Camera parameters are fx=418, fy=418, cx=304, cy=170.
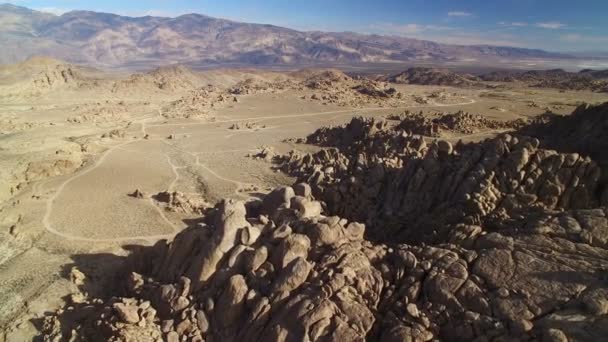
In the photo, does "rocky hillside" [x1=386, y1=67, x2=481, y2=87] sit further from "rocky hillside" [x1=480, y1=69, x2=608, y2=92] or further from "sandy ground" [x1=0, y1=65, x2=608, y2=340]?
"sandy ground" [x1=0, y1=65, x2=608, y2=340]

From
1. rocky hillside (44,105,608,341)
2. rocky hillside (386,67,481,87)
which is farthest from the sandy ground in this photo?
rocky hillside (386,67,481,87)

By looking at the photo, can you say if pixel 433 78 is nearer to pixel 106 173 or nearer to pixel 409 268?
pixel 106 173

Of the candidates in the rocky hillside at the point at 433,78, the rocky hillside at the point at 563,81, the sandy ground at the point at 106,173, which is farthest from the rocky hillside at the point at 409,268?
the rocky hillside at the point at 433,78

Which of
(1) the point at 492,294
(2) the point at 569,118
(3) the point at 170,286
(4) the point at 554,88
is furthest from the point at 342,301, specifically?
(4) the point at 554,88

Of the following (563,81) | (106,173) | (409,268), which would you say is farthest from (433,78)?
(409,268)

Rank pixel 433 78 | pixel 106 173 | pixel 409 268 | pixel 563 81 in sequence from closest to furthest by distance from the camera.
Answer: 1. pixel 409 268
2. pixel 106 173
3. pixel 563 81
4. pixel 433 78
